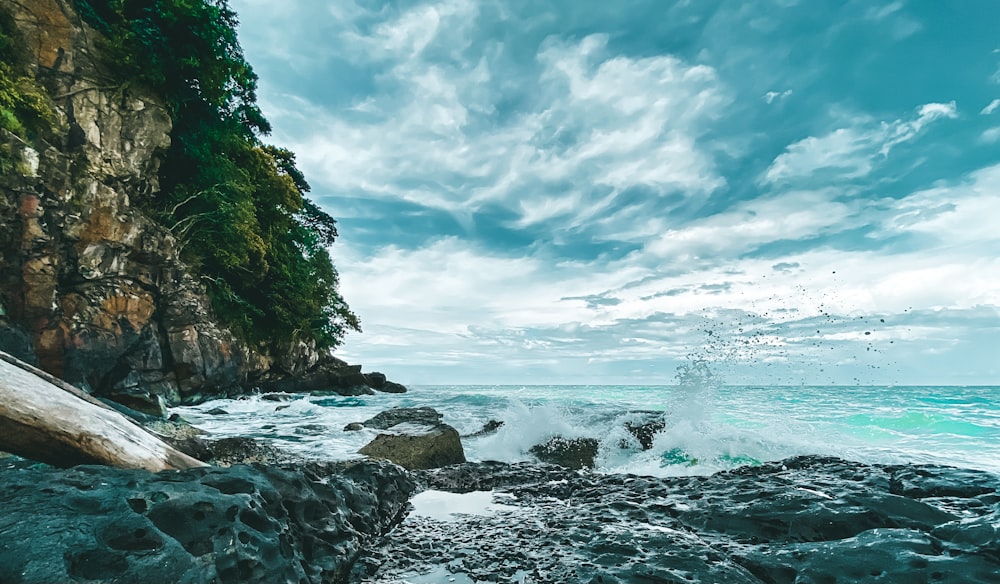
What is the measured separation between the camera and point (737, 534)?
10.2ft

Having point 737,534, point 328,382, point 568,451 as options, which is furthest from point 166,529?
point 328,382

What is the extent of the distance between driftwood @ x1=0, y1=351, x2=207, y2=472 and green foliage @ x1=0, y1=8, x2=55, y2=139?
12669 mm

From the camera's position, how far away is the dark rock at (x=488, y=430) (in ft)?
33.9

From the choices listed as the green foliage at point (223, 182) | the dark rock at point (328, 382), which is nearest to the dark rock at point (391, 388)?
the dark rock at point (328, 382)

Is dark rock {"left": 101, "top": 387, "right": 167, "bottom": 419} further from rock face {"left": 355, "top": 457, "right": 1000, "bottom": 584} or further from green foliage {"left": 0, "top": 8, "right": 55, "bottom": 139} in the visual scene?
rock face {"left": 355, "top": 457, "right": 1000, "bottom": 584}

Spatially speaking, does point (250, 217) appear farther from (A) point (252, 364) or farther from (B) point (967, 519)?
(B) point (967, 519)

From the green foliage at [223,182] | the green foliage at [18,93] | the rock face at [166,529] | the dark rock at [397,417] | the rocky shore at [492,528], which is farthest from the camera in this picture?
the green foliage at [223,182]

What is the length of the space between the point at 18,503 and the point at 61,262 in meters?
14.3

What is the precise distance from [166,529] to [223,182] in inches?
754

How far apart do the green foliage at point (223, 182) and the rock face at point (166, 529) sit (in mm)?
17356

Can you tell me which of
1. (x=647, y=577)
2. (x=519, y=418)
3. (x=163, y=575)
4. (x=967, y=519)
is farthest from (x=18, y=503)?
(x=519, y=418)

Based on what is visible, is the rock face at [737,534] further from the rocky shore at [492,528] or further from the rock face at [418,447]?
the rock face at [418,447]

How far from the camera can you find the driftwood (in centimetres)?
242

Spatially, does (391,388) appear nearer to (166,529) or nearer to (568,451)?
(568,451)
